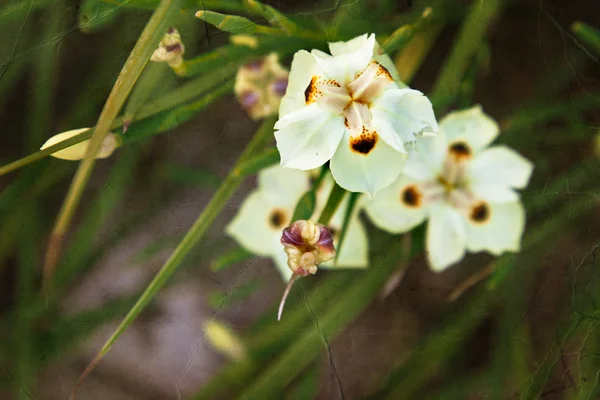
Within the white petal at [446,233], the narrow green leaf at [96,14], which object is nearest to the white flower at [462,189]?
the white petal at [446,233]

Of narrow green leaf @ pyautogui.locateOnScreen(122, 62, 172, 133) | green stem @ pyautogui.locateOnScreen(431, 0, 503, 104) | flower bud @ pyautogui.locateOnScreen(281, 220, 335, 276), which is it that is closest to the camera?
flower bud @ pyautogui.locateOnScreen(281, 220, 335, 276)

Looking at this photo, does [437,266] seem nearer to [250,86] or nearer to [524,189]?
[524,189]

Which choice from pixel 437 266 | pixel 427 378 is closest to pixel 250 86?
pixel 437 266

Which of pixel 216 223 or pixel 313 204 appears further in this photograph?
pixel 216 223

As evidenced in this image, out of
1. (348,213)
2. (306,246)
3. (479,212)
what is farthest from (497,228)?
(306,246)

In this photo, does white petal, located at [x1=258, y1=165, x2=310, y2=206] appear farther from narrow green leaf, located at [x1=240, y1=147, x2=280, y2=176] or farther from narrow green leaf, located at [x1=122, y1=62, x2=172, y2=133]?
narrow green leaf, located at [x1=122, y1=62, x2=172, y2=133]

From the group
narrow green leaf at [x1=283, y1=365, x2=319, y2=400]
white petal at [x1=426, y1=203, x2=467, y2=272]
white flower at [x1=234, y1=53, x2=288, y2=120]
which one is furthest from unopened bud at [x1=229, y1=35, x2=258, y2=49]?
narrow green leaf at [x1=283, y1=365, x2=319, y2=400]

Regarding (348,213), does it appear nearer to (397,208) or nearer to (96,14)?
(397,208)
